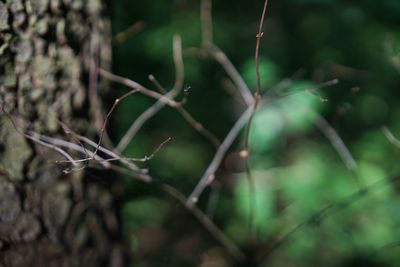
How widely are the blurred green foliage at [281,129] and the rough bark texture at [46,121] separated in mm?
553

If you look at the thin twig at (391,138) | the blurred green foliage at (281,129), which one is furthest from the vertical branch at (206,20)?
the thin twig at (391,138)

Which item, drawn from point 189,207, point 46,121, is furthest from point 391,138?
point 46,121

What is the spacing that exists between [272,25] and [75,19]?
146 cm

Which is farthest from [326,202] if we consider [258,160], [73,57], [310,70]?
[73,57]

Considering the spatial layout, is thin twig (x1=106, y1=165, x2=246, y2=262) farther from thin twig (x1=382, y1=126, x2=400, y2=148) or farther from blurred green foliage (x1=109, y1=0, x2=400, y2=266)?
thin twig (x1=382, y1=126, x2=400, y2=148)

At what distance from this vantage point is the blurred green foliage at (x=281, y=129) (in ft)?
6.60

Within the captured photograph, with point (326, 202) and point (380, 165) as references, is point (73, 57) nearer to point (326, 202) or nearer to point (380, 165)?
point (326, 202)

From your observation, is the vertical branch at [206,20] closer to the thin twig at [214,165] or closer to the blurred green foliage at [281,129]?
the blurred green foliage at [281,129]

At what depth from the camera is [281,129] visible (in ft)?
6.57

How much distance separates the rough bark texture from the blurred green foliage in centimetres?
55

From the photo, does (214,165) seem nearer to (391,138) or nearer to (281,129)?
(281,129)

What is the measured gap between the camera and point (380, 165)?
7.29ft

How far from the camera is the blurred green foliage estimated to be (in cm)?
201

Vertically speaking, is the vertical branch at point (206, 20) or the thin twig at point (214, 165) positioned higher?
the vertical branch at point (206, 20)
